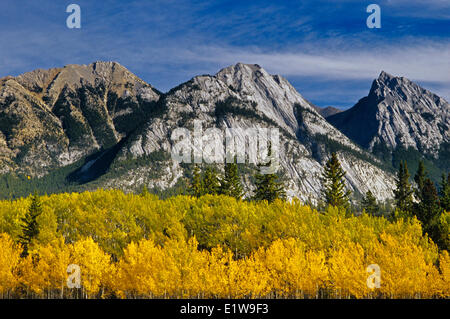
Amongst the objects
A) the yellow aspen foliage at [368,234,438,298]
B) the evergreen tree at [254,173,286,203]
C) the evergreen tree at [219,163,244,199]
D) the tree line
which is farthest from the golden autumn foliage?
the evergreen tree at [219,163,244,199]

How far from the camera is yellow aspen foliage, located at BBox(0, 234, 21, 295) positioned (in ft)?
225

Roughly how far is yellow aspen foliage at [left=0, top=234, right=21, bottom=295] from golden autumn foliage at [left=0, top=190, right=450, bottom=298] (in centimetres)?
17

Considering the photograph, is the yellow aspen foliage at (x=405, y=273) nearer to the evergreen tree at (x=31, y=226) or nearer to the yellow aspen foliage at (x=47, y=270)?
the yellow aspen foliage at (x=47, y=270)

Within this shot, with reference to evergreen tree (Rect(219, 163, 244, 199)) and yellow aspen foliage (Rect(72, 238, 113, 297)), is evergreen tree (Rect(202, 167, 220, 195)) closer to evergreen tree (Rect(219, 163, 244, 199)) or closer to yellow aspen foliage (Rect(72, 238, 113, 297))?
evergreen tree (Rect(219, 163, 244, 199))

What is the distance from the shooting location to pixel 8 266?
2729 inches

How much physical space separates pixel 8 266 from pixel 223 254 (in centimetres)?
3705

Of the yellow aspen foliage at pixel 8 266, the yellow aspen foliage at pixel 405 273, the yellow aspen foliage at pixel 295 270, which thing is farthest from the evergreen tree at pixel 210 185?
the yellow aspen foliage at pixel 405 273

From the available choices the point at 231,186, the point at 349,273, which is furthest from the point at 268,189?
the point at 349,273

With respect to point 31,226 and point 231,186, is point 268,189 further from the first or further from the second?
point 31,226

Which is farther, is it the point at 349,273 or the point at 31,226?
the point at 31,226

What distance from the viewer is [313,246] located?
7000 centimetres

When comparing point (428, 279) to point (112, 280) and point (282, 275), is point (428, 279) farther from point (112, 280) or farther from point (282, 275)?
point (112, 280)

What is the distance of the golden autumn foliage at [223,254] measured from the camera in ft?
200
